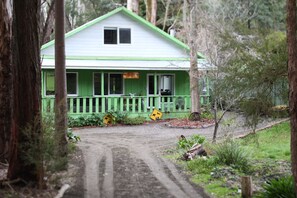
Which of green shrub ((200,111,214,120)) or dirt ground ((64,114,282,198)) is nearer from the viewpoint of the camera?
dirt ground ((64,114,282,198))

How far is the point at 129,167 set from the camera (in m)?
12.3

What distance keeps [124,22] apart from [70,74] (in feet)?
15.4

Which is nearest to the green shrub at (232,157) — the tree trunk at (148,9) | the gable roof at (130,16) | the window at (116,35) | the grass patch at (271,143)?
the grass patch at (271,143)

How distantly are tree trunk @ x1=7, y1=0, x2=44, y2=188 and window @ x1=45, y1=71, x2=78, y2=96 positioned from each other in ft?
52.5

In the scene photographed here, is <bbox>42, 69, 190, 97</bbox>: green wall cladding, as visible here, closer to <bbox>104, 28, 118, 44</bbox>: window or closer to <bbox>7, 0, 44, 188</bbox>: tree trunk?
<bbox>104, 28, 118, 44</bbox>: window

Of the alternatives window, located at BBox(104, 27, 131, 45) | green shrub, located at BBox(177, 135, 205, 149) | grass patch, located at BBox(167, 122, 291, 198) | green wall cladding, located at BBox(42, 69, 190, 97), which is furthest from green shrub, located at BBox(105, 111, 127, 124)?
grass patch, located at BBox(167, 122, 291, 198)

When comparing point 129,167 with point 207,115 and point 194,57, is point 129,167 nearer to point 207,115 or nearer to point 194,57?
point 194,57

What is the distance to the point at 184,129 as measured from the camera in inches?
840

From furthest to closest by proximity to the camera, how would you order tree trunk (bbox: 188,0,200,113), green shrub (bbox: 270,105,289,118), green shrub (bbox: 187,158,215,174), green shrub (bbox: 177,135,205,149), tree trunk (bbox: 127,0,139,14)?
1. tree trunk (bbox: 127,0,139,14)
2. tree trunk (bbox: 188,0,200,113)
3. green shrub (bbox: 177,135,205,149)
4. green shrub (bbox: 187,158,215,174)
5. green shrub (bbox: 270,105,289,118)

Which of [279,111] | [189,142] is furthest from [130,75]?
[279,111]

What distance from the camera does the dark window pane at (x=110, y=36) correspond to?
2605cm

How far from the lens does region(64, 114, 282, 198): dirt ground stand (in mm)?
9703

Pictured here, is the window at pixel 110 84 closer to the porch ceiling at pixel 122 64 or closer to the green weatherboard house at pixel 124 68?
the green weatherboard house at pixel 124 68

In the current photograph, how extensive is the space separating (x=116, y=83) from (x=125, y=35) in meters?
3.05
